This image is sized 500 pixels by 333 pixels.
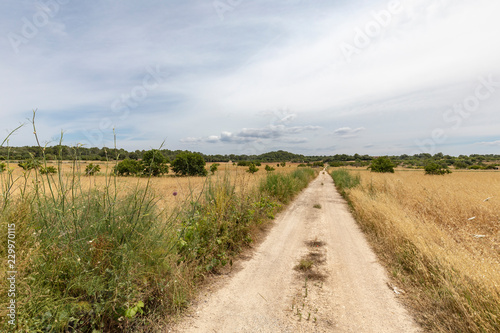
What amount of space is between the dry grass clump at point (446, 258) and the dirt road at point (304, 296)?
392 millimetres

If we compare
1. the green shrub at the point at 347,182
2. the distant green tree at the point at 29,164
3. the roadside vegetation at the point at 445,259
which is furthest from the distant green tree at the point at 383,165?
the distant green tree at the point at 29,164

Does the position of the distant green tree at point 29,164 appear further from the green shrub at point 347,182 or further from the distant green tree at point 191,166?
the distant green tree at point 191,166

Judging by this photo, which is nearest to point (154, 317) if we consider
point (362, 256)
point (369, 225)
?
point (362, 256)

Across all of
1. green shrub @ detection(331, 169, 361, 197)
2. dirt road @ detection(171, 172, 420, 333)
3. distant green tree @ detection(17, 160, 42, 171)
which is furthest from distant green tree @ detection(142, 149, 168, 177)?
green shrub @ detection(331, 169, 361, 197)

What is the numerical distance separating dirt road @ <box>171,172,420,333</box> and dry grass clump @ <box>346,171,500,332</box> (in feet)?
1.29

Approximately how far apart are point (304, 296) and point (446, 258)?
248 centimetres

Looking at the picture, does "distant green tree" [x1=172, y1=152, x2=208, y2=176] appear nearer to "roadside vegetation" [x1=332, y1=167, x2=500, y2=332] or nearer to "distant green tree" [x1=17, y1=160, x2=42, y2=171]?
"roadside vegetation" [x1=332, y1=167, x2=500, y2=332]

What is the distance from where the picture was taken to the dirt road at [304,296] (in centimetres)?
304

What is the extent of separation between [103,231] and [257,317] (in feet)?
7.70

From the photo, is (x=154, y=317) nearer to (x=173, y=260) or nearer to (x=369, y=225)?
(x=173, y=260)

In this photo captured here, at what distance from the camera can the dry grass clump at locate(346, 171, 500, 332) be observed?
9.50 feet

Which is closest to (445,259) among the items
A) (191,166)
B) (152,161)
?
(152,161)

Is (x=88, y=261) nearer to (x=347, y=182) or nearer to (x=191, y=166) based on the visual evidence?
(x=347, y=182)

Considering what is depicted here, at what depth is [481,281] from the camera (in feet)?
10.1
